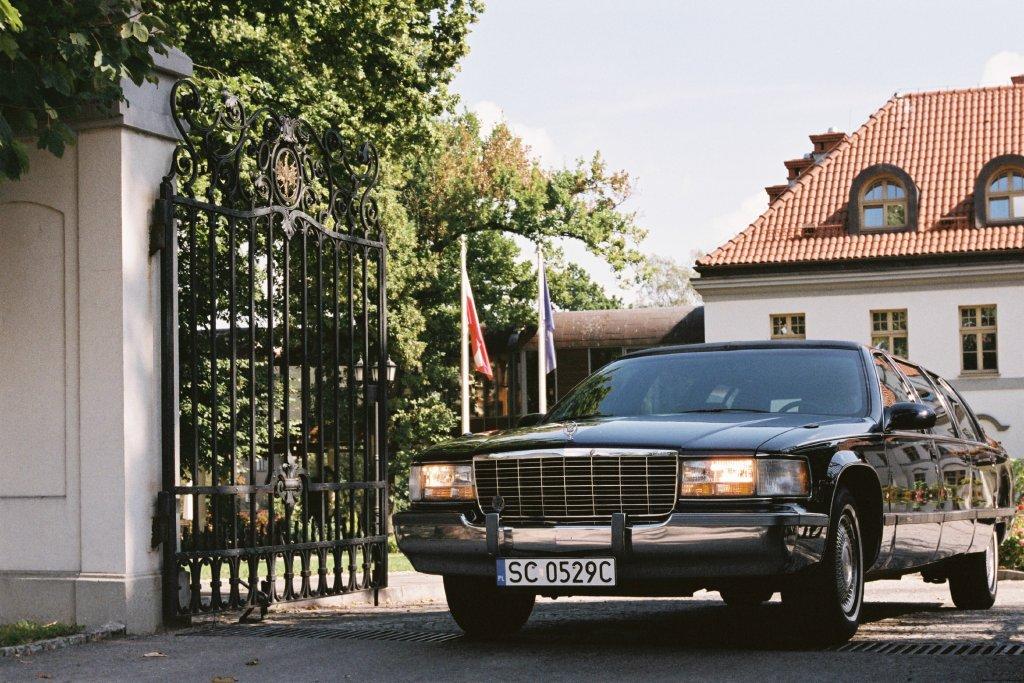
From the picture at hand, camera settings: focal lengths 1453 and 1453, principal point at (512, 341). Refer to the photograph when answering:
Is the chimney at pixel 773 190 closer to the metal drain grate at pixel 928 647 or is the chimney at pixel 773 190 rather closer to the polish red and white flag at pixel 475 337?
the polish red and white flag at pixel 475 337

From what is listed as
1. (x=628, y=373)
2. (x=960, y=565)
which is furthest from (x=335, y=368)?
(x=960, y=565)

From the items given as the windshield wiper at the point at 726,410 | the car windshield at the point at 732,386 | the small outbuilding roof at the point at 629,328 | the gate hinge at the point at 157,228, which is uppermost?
the small outbuilding roof at the point at 629,328

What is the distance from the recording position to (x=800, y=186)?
142ft

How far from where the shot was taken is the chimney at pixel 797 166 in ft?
166

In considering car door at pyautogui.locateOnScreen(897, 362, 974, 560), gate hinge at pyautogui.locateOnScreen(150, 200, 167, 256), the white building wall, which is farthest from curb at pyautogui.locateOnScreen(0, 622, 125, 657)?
the white building wall

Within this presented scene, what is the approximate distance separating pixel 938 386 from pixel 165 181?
214 inches

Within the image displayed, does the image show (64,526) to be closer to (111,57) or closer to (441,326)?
(111,57)

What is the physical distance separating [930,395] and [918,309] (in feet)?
106

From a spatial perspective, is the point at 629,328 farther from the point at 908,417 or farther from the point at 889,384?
the point at 908,417

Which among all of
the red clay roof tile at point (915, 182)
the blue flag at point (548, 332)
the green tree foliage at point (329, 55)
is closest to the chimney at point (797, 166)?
the red clay roof tile at point (915, 182)

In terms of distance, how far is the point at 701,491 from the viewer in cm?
690

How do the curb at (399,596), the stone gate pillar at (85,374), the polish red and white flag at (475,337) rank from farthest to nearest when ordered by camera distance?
the polish red and white flag at (475,337) → the curb at (399,596) → the stone gate pillar at (85,374)

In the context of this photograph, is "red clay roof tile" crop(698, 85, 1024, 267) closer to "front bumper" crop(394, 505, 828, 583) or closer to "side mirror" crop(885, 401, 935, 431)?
"side mirror" crop(885, 401, 935, 431)

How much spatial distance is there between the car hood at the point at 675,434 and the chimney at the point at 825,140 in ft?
145
